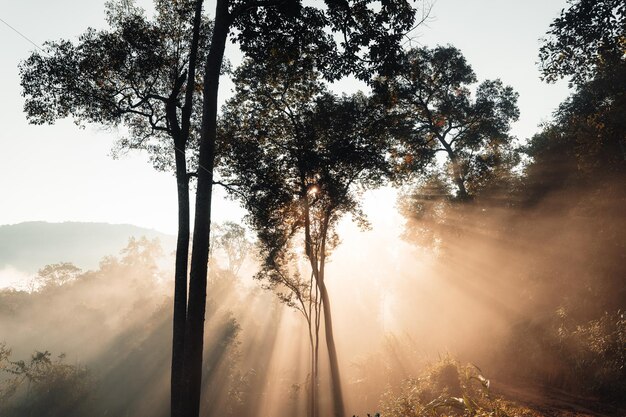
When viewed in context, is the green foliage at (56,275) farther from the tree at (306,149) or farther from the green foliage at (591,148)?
the green foliage at (591,148)

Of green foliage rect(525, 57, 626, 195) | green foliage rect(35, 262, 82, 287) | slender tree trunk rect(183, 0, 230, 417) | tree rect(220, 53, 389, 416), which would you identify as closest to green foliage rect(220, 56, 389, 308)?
tree rect(220, 53, 389, 416)

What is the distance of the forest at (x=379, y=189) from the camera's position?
301 inches

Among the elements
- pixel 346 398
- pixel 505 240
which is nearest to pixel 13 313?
pixel 346 398

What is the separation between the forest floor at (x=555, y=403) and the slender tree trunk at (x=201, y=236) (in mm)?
7482

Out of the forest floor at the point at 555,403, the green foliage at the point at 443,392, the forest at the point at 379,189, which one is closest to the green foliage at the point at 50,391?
the forest at the point at 379,189

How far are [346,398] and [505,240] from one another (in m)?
12.6

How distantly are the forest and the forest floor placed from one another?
7cm

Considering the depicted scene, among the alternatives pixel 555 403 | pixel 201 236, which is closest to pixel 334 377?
pixel 555 403

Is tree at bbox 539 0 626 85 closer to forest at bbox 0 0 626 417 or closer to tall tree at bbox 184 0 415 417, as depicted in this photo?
forest at bbox 0 0 626 417

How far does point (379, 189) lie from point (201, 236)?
402 inches

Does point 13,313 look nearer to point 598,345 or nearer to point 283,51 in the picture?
point 283,51

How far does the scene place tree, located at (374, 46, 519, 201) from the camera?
57.6 ft

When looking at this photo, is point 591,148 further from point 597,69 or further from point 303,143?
point 303,143

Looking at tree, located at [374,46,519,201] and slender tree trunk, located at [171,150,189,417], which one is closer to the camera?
slender tree trunk, located at [171,150,189,417]
